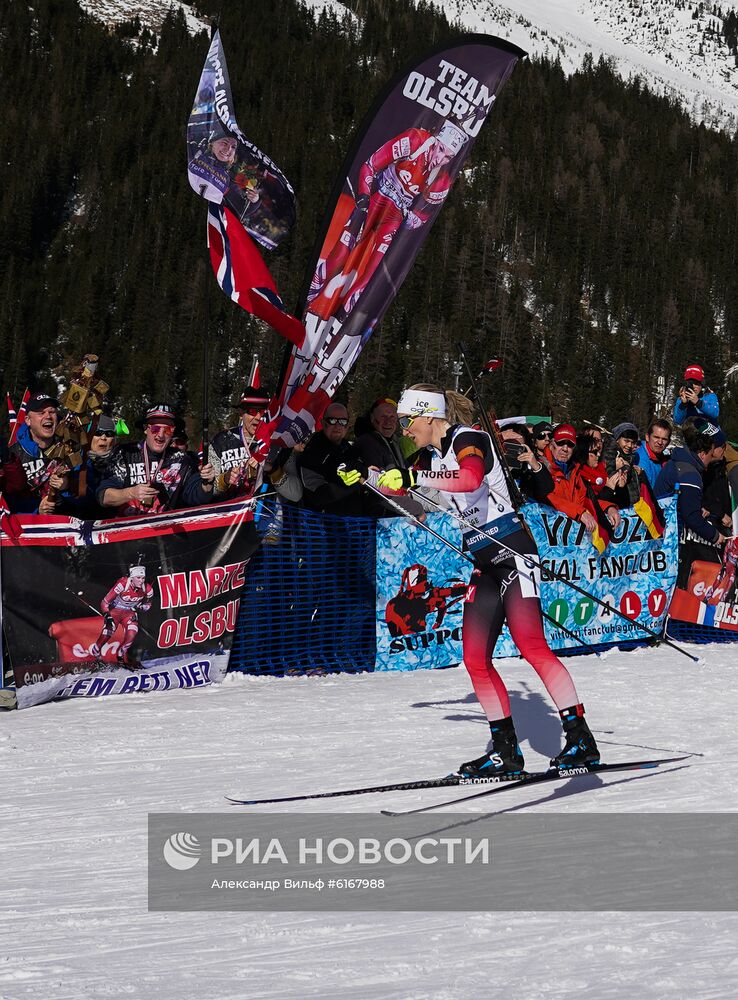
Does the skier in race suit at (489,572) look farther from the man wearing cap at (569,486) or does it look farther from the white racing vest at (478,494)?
the man wearing cap at (569,486)

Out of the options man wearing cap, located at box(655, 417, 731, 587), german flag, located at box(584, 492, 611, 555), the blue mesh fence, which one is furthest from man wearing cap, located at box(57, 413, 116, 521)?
man wearing cap, located at box(655, 417, 731, 587)

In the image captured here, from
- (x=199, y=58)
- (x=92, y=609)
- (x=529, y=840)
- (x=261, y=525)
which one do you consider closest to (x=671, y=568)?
(x=261, y=525)

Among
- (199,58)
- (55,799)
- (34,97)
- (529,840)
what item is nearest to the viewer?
(529,840)

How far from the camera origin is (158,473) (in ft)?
25.7

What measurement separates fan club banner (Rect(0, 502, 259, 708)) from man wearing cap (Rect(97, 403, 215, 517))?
0.23 metres

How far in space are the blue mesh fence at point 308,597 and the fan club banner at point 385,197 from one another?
1439 mm

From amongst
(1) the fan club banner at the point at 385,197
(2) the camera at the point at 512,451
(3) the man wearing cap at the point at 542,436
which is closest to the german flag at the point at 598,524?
(3) the man wearing cap at the point at 542,436

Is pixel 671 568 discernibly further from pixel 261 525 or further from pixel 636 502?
pixel 261 525

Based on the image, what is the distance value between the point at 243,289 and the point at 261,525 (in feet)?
6.47

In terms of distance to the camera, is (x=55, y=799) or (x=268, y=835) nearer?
(x=268, y=835)

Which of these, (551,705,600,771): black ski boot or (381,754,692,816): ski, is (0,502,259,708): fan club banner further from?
(551,705,600,771): black ski boot

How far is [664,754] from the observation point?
5754mm

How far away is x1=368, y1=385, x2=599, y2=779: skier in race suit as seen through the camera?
518 cm

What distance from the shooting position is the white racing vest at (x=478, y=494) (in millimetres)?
5273
